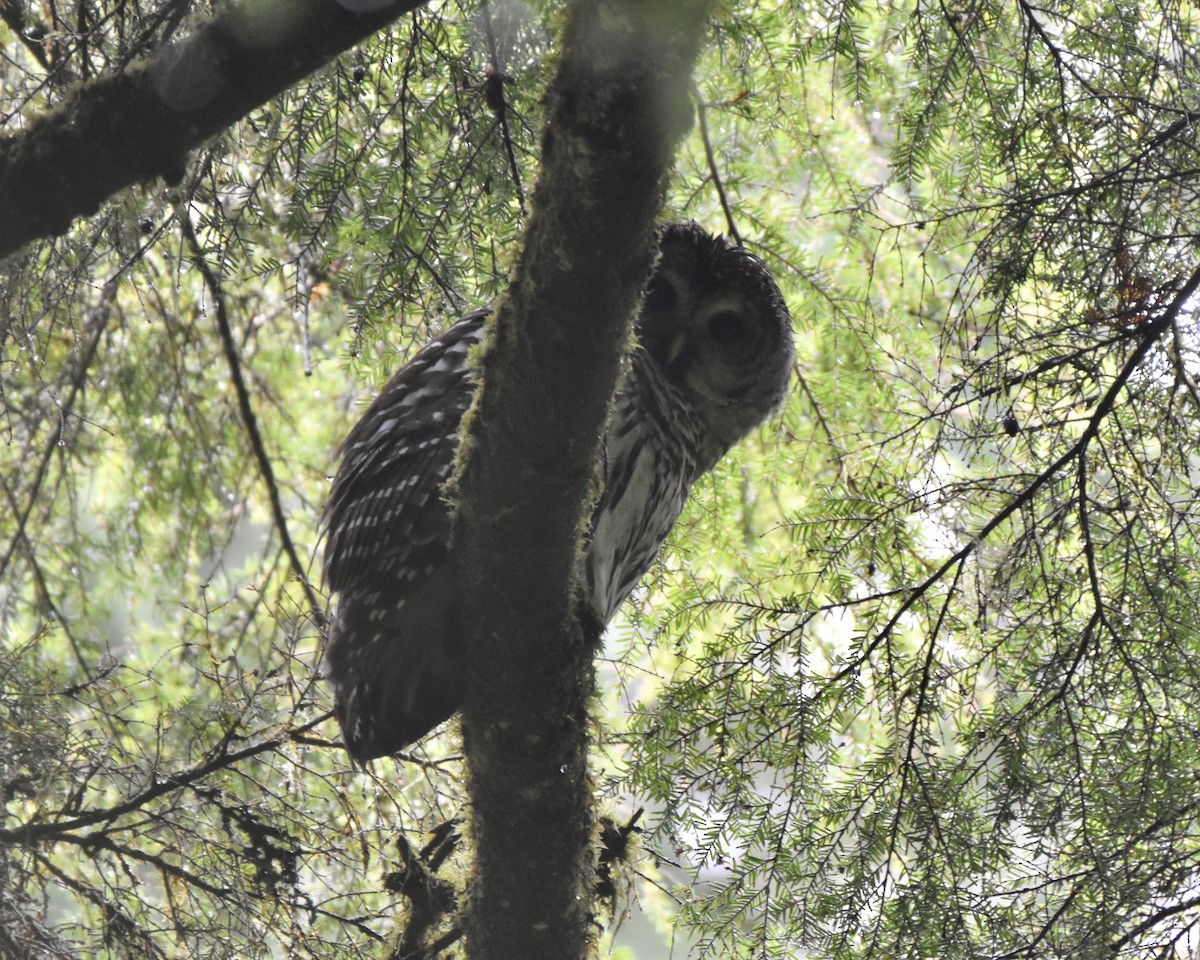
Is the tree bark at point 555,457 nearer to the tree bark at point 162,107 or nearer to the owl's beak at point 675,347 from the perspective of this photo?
the tree bark at point 162,107

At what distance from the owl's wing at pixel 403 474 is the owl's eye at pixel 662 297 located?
1.57 feet

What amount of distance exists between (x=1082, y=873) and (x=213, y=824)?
183 cm

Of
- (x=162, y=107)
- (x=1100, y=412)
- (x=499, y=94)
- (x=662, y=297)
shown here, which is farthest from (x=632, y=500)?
(x=162, y=107)

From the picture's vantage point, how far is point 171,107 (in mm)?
1909

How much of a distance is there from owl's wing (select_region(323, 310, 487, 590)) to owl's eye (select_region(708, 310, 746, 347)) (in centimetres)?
63

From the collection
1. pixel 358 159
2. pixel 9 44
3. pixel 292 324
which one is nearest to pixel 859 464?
pixel 358 159

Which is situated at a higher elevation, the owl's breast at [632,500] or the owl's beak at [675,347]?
the owl's beak at [675,347]

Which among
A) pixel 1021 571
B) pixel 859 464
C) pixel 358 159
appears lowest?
pixel 1021 571

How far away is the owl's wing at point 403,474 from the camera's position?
7.58 ft

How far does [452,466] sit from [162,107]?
30.7 inches

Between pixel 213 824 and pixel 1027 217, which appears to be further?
pixel 213 824

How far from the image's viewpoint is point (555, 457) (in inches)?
66.5

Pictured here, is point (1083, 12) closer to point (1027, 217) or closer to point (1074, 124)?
point (1074, 124)

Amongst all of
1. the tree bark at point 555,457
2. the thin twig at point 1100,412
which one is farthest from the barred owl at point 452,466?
the thin twig at point 1100,412
